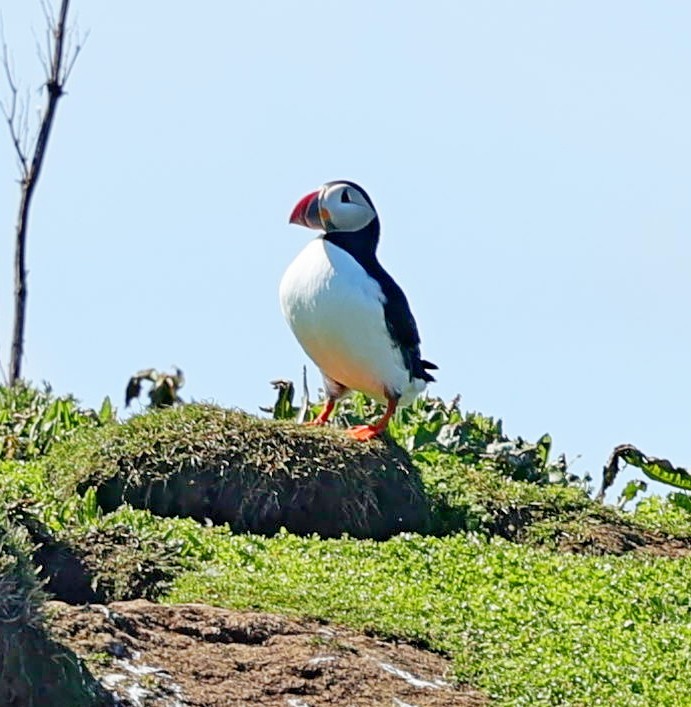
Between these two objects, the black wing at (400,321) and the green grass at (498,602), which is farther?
the black wing at (400,321)

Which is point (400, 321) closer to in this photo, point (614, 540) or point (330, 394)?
point (330, 394)

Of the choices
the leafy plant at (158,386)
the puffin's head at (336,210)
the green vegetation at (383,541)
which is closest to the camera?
the green vegetation at (383,541)

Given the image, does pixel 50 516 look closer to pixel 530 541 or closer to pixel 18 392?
pixel 530 541

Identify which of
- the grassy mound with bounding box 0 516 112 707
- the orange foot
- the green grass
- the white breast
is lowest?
the grassy mound with bounding box 0 516 112 707

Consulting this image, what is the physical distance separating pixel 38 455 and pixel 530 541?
2.67 metres

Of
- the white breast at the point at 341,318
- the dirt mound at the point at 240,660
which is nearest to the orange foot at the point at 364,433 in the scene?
the white breast at the point at 341,318

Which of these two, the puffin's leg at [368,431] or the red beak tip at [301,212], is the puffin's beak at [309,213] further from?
the puffin's leg at [368,431]

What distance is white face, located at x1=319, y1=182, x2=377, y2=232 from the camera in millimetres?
9719

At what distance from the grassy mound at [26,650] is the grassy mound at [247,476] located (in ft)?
10.5

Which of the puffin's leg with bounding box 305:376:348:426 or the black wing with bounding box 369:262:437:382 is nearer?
the black wing with bounding box 369:262:437:382

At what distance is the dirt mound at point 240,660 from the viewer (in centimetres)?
554

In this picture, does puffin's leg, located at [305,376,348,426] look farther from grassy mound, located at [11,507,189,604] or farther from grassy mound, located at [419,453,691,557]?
grassy mound, located at [11,507,189,604]

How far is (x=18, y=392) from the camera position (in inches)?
449

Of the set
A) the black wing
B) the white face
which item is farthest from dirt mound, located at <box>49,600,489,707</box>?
the white face
